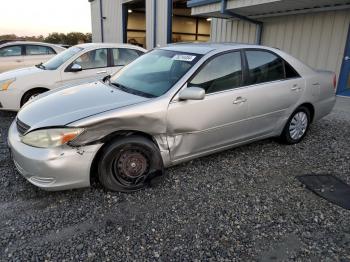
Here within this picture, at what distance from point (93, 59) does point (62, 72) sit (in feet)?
2.34

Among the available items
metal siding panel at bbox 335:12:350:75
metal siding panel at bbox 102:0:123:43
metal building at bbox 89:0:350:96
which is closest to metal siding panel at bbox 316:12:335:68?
metal building at bbox 89:0:350:96

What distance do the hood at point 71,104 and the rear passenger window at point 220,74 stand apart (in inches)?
28.8

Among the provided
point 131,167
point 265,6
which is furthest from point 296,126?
point 265,6

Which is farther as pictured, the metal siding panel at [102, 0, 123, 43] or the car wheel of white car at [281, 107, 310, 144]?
the metal siding panel at [102, 0, 123, 43]

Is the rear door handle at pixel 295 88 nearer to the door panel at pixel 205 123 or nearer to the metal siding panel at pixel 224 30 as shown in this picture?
the door panel at pixel 205 123

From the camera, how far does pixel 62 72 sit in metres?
5.89

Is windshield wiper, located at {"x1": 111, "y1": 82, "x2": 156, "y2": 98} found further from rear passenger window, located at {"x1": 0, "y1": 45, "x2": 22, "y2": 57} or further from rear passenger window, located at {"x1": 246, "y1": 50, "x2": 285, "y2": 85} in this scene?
rear passenger window, located at {"x1": 0, "y1": 45, "x2": 22, "y2": 57}

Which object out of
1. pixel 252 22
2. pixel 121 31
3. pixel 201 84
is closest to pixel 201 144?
pixel 201 84

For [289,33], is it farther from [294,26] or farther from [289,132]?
[289,132]

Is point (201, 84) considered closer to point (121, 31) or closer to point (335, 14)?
point (335, 14)

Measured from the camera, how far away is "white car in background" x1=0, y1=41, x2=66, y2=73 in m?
9.00

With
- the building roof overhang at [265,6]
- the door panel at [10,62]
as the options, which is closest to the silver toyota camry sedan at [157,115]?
the building roof overhang at [265,6]

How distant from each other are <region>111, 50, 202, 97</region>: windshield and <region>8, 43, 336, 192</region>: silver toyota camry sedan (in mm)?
14

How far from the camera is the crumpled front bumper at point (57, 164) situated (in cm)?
270
